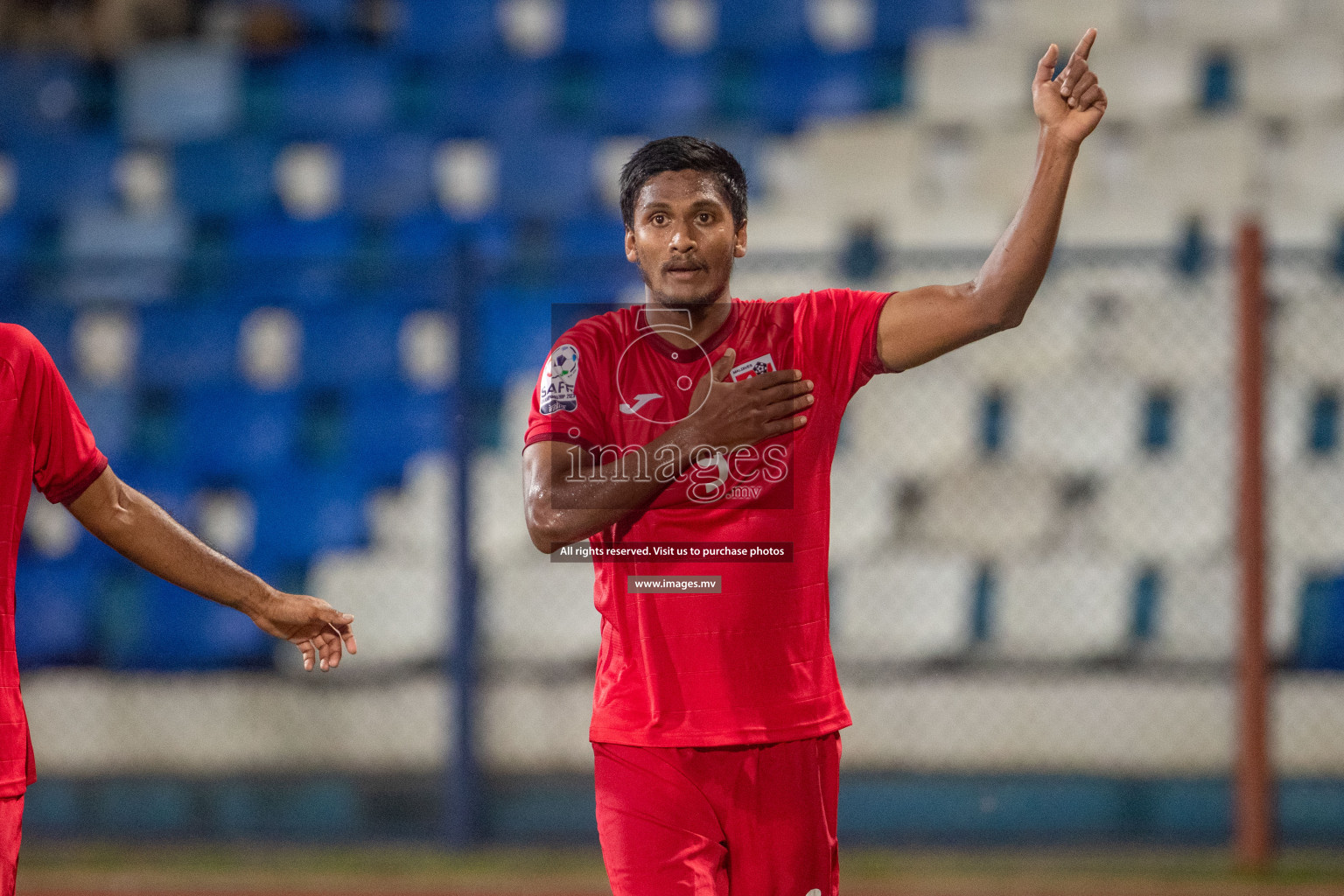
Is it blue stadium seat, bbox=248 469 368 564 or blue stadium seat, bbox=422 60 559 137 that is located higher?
blue stadium seat, bbox=422 60 559 137

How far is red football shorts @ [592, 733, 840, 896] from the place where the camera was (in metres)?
2.04

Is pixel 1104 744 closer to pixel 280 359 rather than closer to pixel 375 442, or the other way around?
pixel 375 442

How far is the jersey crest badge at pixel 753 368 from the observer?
2.15 metres

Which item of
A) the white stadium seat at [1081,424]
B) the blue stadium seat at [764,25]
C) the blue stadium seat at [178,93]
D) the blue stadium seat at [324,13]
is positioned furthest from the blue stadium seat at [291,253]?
the white stadium seat at [1081,424]

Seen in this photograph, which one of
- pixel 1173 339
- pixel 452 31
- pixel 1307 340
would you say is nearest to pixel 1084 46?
pixel 1173 339

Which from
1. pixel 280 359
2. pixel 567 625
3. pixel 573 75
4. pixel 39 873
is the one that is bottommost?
pixel 39 873

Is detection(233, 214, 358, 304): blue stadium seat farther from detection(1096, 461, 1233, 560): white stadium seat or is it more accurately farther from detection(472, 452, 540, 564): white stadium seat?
detection(1096, 461, 1233, 560): white stadium seat

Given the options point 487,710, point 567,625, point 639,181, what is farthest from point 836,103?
point 639,181

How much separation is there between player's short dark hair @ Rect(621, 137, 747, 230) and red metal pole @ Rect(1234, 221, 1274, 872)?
306 centimetres

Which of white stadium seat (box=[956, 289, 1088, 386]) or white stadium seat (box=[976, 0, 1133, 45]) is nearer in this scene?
white stadium seat (box=[956, 289, 1088, 386])

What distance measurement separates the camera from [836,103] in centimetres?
666

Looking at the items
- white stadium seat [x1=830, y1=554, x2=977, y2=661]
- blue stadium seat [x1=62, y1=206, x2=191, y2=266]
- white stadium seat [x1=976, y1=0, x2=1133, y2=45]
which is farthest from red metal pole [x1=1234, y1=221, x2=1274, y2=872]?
blue stadium seat [x1=62, y1=206, x2=191, y2=266]

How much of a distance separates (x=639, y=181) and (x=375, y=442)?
4.15 m

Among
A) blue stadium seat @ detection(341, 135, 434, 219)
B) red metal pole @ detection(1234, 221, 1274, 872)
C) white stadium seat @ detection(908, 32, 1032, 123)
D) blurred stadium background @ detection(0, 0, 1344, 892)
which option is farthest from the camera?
blue stadium seat @ detection(341, 135, 434, 219)
